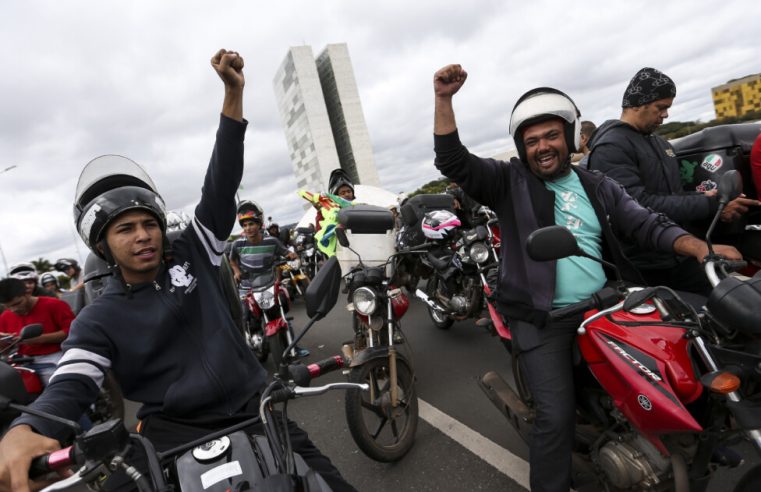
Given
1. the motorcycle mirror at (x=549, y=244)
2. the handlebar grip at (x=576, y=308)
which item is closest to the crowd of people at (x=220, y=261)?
the handlebar grip at (x=576, y=308)

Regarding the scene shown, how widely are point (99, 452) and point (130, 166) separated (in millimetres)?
1432

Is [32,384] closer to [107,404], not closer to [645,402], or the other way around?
[107,404]

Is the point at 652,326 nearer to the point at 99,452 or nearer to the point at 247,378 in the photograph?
the point at 247,378

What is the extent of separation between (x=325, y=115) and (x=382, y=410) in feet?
219

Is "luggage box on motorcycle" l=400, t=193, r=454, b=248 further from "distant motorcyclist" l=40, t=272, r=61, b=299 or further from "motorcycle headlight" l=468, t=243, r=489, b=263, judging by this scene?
"distant motorcyclist" l=40, t=272, r=61, b=299

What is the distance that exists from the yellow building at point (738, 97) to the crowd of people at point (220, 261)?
9.16m

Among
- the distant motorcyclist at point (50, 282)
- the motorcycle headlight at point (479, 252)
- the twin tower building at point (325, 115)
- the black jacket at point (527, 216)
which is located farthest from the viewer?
the twin tower building at point (325, 115)

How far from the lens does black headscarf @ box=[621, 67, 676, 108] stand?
2.89 m

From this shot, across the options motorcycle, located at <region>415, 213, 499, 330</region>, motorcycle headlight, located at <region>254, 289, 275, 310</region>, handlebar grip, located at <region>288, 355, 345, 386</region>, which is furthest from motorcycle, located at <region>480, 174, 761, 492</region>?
motorcycle headlight, located at <region>254, 289, 275, 310</region>

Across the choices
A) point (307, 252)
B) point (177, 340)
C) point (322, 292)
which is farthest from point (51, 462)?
point (307, 252)

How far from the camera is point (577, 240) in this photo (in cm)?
210

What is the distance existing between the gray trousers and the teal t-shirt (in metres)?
0.15

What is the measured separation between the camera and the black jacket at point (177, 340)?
4.96 feet

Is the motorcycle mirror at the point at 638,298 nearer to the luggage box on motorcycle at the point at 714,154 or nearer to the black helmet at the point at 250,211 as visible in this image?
the luggage box on motorcycle at the point at 714,154
